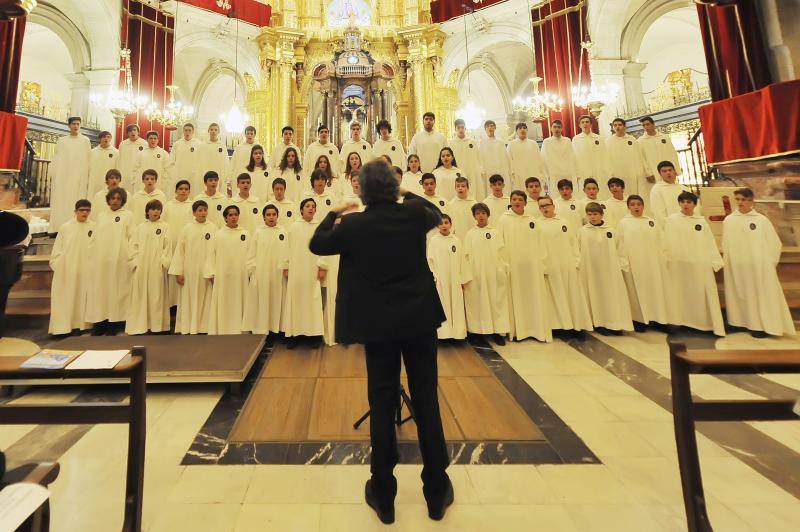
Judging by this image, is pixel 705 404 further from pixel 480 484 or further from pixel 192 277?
pixel 192 277

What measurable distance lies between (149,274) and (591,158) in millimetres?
7670

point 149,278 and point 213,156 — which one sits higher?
point 213,156

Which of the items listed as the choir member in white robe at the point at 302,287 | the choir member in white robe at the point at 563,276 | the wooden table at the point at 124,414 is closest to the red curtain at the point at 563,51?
the choir member in white robe at the point at 563,276

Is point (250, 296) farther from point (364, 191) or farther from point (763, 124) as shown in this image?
point (763, 124)

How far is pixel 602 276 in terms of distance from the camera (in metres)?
4.99

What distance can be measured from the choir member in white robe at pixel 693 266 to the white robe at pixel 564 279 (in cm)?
128

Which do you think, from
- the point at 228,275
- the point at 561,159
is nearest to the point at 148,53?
the point at 228,275

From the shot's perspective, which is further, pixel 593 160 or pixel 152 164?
pixel 593 160

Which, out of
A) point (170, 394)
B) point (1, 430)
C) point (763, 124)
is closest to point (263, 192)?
point (170, 394)

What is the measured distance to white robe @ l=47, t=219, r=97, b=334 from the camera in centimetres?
471

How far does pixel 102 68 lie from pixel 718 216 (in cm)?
1575

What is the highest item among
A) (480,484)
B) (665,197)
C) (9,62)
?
(9,62)

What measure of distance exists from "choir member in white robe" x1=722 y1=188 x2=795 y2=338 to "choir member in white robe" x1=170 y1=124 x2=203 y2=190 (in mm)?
8610

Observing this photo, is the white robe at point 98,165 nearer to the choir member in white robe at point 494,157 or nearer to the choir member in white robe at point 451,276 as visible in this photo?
the choir member in white robe at point 451,276
